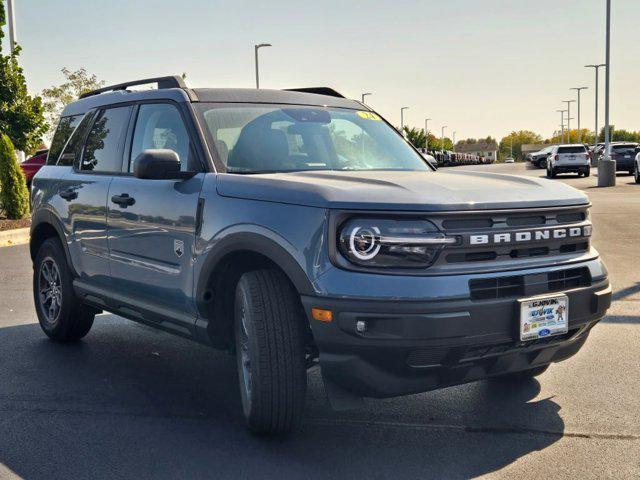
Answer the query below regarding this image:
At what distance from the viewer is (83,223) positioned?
593 cm

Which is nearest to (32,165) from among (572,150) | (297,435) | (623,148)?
(297,435)

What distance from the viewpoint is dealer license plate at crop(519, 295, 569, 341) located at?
3875 mm

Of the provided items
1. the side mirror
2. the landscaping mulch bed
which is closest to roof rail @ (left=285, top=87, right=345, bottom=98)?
the side mirror

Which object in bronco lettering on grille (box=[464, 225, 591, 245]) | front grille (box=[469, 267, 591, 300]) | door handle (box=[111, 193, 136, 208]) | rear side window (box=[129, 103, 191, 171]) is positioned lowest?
front grille (box=[469, 267, 591, 300])

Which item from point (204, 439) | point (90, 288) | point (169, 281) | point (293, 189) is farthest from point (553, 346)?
point (90, 288)

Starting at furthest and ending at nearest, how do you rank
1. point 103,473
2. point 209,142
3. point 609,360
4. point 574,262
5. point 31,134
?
point 31,134
point 609,360
point 209,142
point 574,262
point 103,473

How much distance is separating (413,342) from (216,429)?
4.59 ft

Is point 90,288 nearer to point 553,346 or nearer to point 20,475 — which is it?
point 20,475

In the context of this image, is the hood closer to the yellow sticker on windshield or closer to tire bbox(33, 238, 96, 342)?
the yellow sticker on windshield

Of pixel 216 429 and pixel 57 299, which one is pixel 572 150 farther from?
pixel 216 429

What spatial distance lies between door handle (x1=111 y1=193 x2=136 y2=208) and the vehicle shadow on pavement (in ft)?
3.85

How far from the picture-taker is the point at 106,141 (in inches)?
235

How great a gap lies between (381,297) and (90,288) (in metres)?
2.91

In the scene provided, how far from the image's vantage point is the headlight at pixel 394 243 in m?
3.74
